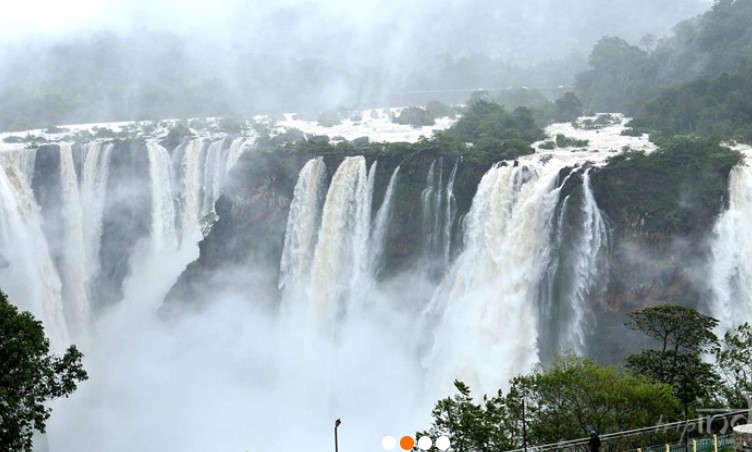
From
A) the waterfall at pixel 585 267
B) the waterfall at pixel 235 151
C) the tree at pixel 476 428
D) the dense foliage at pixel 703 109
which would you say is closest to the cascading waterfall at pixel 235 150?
the waterfall at pixel 235 151

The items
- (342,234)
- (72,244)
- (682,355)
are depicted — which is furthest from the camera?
(72,244)

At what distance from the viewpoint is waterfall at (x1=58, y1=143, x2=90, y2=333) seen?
167 feet

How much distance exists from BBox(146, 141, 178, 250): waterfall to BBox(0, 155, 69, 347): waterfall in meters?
4.92

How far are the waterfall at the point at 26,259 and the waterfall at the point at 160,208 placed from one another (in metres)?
4.92

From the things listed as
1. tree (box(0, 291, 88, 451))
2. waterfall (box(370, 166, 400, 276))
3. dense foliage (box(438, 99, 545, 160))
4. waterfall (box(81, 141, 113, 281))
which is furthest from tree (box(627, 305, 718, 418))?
waterfall (box(81, 141, 113, 281))

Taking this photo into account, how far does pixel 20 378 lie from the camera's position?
72.5 feet

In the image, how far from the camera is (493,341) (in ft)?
127

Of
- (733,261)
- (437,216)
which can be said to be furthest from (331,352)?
(733,261)

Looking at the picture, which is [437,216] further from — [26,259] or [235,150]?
[26,259]

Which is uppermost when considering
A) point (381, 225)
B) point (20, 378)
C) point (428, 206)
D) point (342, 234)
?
point (428, 206)

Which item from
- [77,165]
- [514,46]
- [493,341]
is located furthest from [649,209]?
[514,46]

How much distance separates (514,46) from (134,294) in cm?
7442

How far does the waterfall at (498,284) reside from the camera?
126 ft

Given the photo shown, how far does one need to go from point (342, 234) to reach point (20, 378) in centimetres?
2462
